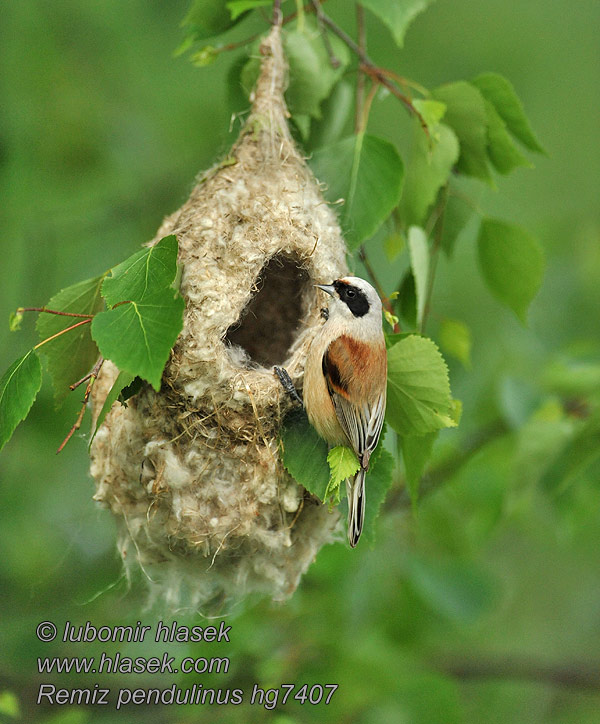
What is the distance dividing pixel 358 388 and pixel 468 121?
1.22 meters

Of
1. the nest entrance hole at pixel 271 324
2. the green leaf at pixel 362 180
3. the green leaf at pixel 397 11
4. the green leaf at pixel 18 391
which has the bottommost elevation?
the nest entrance hole at pixel 271 324

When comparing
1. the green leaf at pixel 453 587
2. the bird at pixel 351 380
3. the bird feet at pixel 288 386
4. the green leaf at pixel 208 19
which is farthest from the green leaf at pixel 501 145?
the green leaf at pixel 453 587

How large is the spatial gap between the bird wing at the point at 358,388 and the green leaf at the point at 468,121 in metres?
0.98

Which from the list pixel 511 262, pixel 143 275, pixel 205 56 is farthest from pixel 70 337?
pixel 511 262

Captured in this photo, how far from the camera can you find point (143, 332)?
2.02 meters

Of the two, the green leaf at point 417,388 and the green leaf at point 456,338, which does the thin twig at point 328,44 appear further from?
the green leaf at point 417,388

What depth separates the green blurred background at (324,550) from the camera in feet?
13.5

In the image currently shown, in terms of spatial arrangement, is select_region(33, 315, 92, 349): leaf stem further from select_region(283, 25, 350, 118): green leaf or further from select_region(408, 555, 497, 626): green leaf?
select_region(408, 555, 497, 626): green leaf

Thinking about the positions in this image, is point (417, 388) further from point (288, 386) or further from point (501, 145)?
point (501, 145)

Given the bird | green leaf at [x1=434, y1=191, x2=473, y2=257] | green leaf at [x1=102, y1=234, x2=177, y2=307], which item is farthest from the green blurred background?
green leaf at [x1=102, y1=234, x2=177, y2=307]

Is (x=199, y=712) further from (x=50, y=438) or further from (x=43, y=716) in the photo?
(x=50, y=438)

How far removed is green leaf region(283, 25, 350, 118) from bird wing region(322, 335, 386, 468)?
1.09 m

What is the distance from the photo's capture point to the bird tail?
2.46 metres

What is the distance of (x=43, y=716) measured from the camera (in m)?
3.76
